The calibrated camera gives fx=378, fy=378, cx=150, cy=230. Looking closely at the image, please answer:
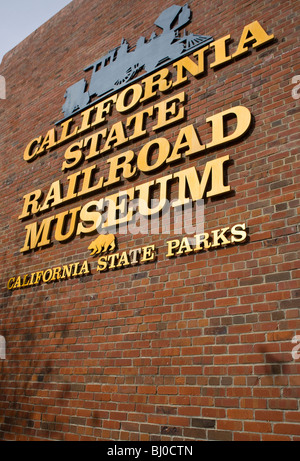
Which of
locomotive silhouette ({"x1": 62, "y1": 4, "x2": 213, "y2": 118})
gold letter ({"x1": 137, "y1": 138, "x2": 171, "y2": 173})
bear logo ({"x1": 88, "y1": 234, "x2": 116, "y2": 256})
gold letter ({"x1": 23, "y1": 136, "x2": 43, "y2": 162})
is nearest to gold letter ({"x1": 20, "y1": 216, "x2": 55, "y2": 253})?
bear logo ({"x1": 88, "y1": 234, "x2": 116, "y2": 256})

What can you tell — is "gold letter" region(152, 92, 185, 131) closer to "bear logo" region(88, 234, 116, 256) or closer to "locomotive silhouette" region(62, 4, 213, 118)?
"locomotive silhouette" region(62, 4, 213, 118)

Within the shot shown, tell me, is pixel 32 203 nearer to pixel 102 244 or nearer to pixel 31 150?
pixel 31 150

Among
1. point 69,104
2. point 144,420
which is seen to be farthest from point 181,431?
point 69,104

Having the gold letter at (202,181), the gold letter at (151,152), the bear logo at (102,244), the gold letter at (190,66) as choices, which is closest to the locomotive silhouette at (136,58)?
the gold letter at (190,66)

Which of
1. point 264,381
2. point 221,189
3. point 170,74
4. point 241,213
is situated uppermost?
point 170,74

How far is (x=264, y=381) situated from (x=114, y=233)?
2.23 m

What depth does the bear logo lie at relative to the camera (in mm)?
4195

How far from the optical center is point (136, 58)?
5.16 m

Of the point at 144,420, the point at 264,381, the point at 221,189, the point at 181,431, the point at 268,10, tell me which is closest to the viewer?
the point at 264,381

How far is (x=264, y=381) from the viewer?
8.93 feet

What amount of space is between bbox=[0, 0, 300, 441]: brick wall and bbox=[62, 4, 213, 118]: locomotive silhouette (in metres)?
0.19

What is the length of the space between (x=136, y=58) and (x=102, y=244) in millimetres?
2681

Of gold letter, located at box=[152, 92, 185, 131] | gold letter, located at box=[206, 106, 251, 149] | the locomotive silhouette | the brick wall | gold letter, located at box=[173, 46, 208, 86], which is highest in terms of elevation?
the locomotive silhouette

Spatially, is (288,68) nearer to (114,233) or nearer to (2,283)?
(114,233)
